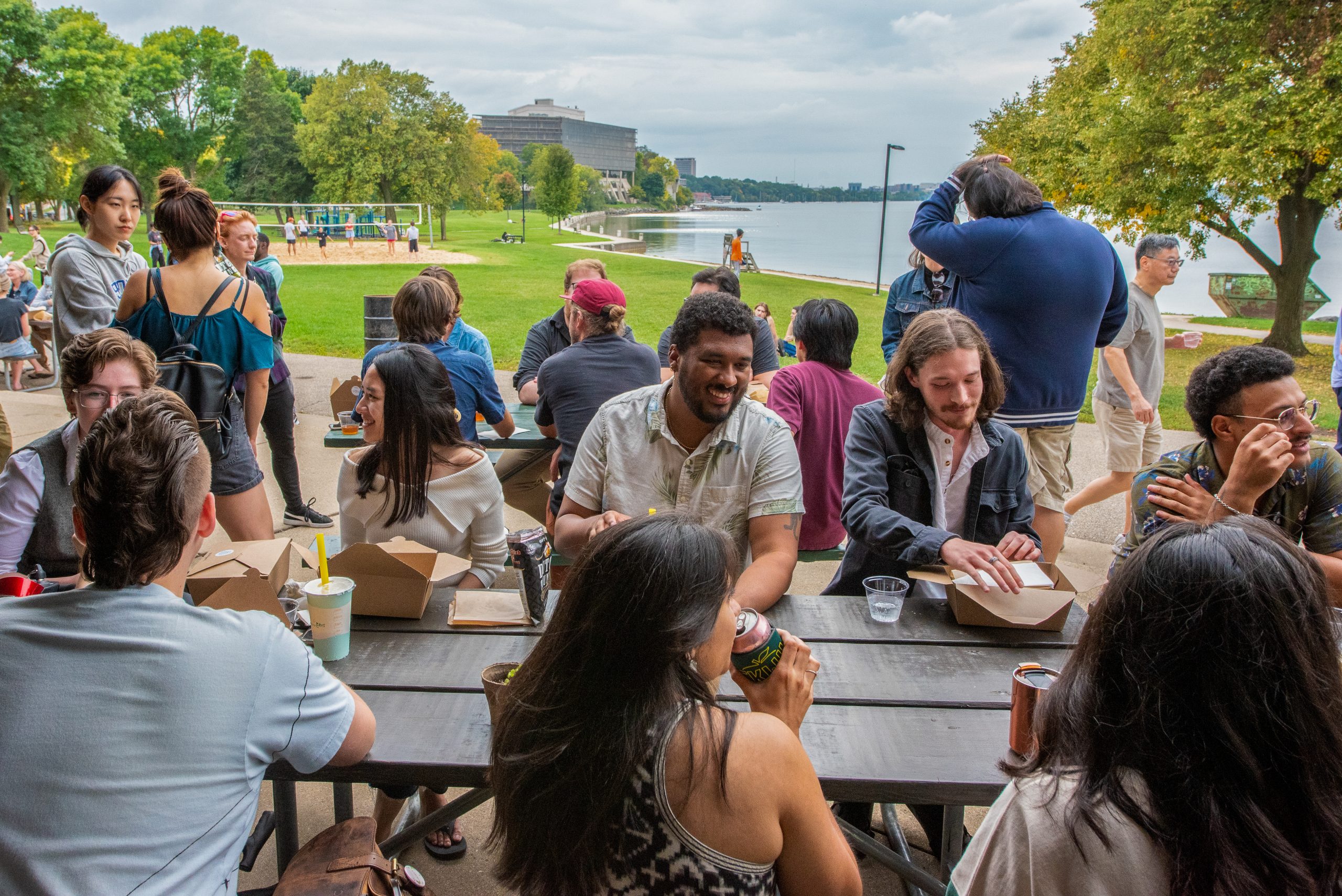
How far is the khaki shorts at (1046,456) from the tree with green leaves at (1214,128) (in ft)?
34.2

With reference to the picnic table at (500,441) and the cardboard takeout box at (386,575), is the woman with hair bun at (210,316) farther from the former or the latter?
the cardboard takeout box at (386,575)

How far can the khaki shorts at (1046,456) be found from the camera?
366cm

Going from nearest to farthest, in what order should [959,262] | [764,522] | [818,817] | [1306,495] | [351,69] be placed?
[818,817] < [1306,495] < [764,522] < [959,262] < [351,69]

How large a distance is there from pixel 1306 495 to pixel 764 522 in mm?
1464

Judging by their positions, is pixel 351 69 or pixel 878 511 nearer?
pixel 878 511

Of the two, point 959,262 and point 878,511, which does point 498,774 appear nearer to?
point 878,511

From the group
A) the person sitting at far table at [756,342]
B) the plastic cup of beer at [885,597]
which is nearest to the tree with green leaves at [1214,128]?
the person sitting at far table at [756,342]

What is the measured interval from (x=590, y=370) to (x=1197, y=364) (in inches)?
292

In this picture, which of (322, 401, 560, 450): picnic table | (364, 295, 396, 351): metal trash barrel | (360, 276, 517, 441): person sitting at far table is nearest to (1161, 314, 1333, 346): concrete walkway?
(364, 295, 396, 351): metal trash barrel

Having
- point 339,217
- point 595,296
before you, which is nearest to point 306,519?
point 595,296

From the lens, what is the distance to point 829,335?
3.72 meters

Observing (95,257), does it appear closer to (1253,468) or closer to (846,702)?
(846,702)

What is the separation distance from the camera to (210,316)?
3598mm

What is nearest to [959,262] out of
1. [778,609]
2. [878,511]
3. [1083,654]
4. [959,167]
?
[959,167]
